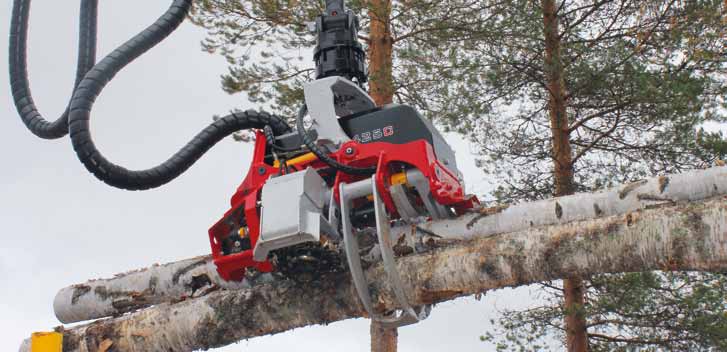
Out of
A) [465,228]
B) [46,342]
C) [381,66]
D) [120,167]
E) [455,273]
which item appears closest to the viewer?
[455,273]

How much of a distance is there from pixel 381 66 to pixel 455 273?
615cm

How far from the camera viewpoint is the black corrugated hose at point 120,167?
5.97 meters

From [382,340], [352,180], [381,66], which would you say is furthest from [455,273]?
[381,66]

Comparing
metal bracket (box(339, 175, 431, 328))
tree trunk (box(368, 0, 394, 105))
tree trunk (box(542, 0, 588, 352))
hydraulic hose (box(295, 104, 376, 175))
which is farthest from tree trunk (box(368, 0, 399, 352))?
hydraulic hose (box(295, 104, 376, 175))

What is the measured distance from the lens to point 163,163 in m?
7.43

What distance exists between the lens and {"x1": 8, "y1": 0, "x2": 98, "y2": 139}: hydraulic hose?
6.20m

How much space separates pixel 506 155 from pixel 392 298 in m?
5.66

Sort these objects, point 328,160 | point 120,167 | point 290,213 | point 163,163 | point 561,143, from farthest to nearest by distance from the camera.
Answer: point 561,143
point 163,163
point 120,167
point 328,160
point 290,213

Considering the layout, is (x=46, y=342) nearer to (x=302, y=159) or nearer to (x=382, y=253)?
(x=302, y=159)

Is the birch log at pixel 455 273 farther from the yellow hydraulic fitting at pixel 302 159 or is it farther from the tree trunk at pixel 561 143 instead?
the tree trunk at pixel 561 143

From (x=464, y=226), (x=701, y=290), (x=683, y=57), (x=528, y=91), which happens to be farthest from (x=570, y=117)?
(x=464, y=226)

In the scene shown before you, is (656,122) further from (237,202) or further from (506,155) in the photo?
(237,202)

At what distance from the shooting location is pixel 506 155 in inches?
467

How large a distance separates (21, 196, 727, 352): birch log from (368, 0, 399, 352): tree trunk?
399 cm
